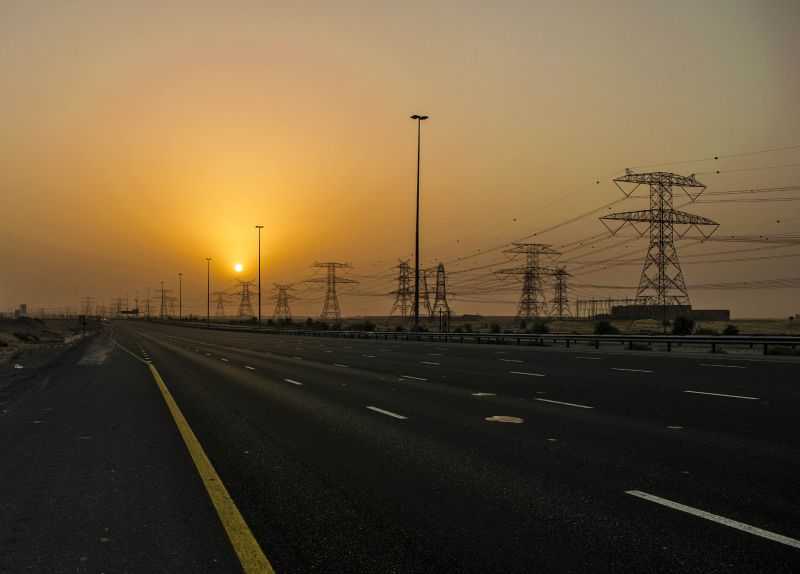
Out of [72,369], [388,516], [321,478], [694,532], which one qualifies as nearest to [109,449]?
[321,478]

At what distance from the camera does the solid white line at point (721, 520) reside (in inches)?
191

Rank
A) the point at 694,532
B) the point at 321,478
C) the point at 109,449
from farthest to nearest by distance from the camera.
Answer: the point at 109,449
the point at 321,478
the point at 694,532

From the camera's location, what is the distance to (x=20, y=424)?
11.8m

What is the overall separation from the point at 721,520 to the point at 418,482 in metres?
2.88

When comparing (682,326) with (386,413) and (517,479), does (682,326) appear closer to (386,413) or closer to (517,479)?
(386,413)

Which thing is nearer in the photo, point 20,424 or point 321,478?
point 321,478

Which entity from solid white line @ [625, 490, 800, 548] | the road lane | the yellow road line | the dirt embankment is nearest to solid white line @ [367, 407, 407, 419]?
the road lane

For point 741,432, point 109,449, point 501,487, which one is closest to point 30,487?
point 109,449

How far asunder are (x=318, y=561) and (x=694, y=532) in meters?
2.96

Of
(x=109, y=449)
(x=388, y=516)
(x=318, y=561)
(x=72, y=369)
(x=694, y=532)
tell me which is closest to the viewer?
(x=318, y=561)

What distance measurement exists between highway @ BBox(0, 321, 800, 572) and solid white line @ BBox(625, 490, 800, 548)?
0.02 metres

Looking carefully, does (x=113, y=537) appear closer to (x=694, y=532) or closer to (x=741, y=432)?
(x=694, y=532)

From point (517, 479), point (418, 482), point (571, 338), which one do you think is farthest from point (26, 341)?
point (517, 479)

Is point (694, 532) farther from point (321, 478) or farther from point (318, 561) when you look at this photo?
point (321, 478)
